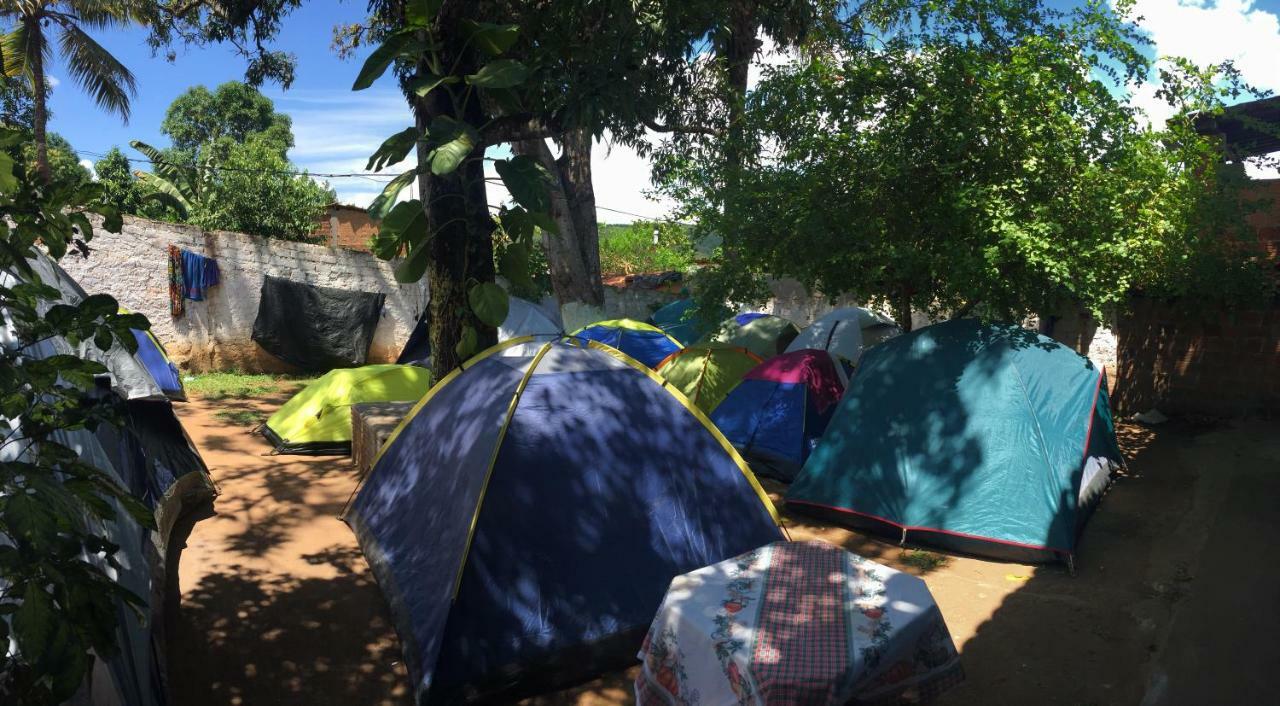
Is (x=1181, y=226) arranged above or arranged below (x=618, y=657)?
above

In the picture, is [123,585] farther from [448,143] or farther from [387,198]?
[448,143]

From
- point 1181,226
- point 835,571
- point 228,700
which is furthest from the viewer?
point 1181,226

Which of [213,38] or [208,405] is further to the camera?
[208,405]

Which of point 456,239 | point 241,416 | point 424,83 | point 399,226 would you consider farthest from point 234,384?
point 424,83

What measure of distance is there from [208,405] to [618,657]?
7.46m

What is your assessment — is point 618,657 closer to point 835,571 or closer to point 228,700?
point 835,571

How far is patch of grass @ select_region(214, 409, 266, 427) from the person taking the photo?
860 cm

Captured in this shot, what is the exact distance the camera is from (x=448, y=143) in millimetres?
4234

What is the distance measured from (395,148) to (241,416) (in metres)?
5.76

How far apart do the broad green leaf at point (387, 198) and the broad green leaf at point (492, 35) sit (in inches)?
39.1

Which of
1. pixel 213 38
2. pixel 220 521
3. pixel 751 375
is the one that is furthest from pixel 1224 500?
pixel 213 38

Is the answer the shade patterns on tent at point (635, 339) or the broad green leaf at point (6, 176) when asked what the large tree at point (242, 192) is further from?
the broad green leaf at point (6, 176)

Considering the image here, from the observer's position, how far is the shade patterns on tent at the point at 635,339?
1041 cm

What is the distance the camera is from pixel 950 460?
5559 mm
